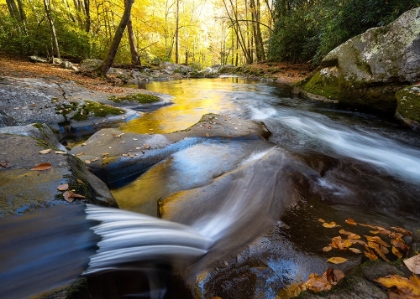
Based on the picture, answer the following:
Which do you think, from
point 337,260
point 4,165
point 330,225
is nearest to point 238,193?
point 330,225

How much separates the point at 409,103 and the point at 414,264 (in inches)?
216

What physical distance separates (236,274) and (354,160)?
353 cm

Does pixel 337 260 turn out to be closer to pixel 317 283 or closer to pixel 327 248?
pixel 327 248

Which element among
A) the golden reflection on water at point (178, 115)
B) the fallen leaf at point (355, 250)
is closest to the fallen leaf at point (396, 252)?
the fallen leaf at point (355, 250)

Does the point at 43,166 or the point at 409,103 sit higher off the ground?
the point at 409,103

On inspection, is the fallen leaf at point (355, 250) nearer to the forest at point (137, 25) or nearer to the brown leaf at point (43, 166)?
the brown leaf at point (43, 166)

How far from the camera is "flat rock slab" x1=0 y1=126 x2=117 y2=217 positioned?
1.97 meters

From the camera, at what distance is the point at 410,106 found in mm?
5414

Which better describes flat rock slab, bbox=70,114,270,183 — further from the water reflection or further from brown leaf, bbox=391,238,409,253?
brown leaf, bbox=391,238,409,253

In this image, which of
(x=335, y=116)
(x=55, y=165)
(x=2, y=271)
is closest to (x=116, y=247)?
(x=2, y=271)

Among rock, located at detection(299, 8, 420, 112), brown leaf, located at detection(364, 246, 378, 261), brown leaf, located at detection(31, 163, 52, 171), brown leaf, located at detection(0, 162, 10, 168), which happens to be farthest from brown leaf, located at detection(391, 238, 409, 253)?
rock, located at detection(299, 8, 420, 112)

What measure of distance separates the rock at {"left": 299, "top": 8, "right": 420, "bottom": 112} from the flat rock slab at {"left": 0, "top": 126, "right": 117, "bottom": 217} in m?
7.65

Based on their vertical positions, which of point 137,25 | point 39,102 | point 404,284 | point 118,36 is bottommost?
point 404,284

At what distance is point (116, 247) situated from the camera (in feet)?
6.18
